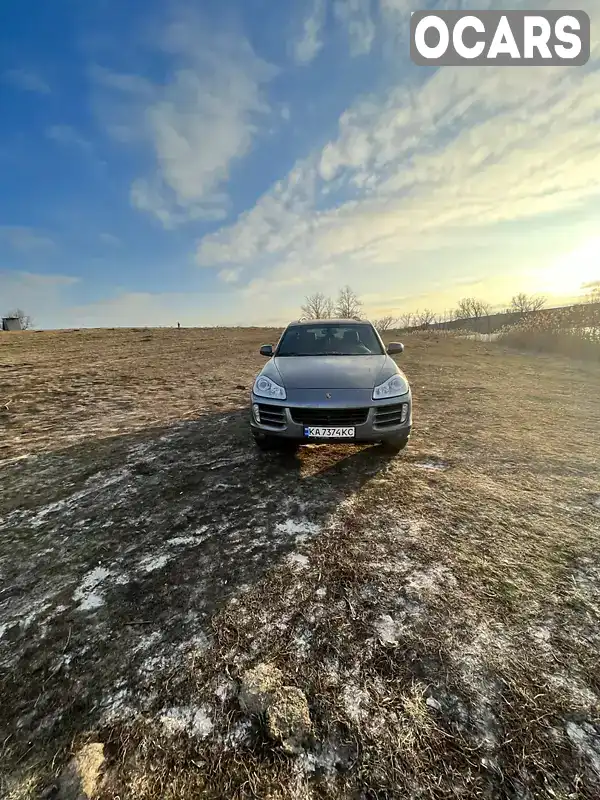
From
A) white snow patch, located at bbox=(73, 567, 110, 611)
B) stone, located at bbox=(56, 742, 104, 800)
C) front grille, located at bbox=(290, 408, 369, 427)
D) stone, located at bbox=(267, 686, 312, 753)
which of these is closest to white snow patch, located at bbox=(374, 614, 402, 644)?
stone, located at bbox=(267, 686, 312, 753)

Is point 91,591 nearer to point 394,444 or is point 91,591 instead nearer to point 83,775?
point 83,775

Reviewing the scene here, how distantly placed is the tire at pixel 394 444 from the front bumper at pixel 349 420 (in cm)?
5

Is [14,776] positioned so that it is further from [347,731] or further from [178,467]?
[178,467]

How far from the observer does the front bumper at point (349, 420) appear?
3418 mm

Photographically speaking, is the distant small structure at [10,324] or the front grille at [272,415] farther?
the distant small structure at [10,324]

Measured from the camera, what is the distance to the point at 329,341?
4938mm

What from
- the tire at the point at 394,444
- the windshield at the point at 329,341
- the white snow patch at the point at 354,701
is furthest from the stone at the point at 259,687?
the windshield at the point at 329,341

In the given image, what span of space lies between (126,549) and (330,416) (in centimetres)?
204

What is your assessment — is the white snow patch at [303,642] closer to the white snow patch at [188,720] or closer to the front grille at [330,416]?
the white snow patch at [188,720]

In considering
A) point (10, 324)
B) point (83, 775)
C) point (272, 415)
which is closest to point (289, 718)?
point (83, 775)

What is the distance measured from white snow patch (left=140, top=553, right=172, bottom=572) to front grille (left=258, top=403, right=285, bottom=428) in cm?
157

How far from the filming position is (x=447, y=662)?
1678 millimetres

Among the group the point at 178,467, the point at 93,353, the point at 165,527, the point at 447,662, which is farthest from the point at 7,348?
the point at 447,662

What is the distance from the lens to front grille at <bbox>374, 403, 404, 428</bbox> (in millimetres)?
3480
